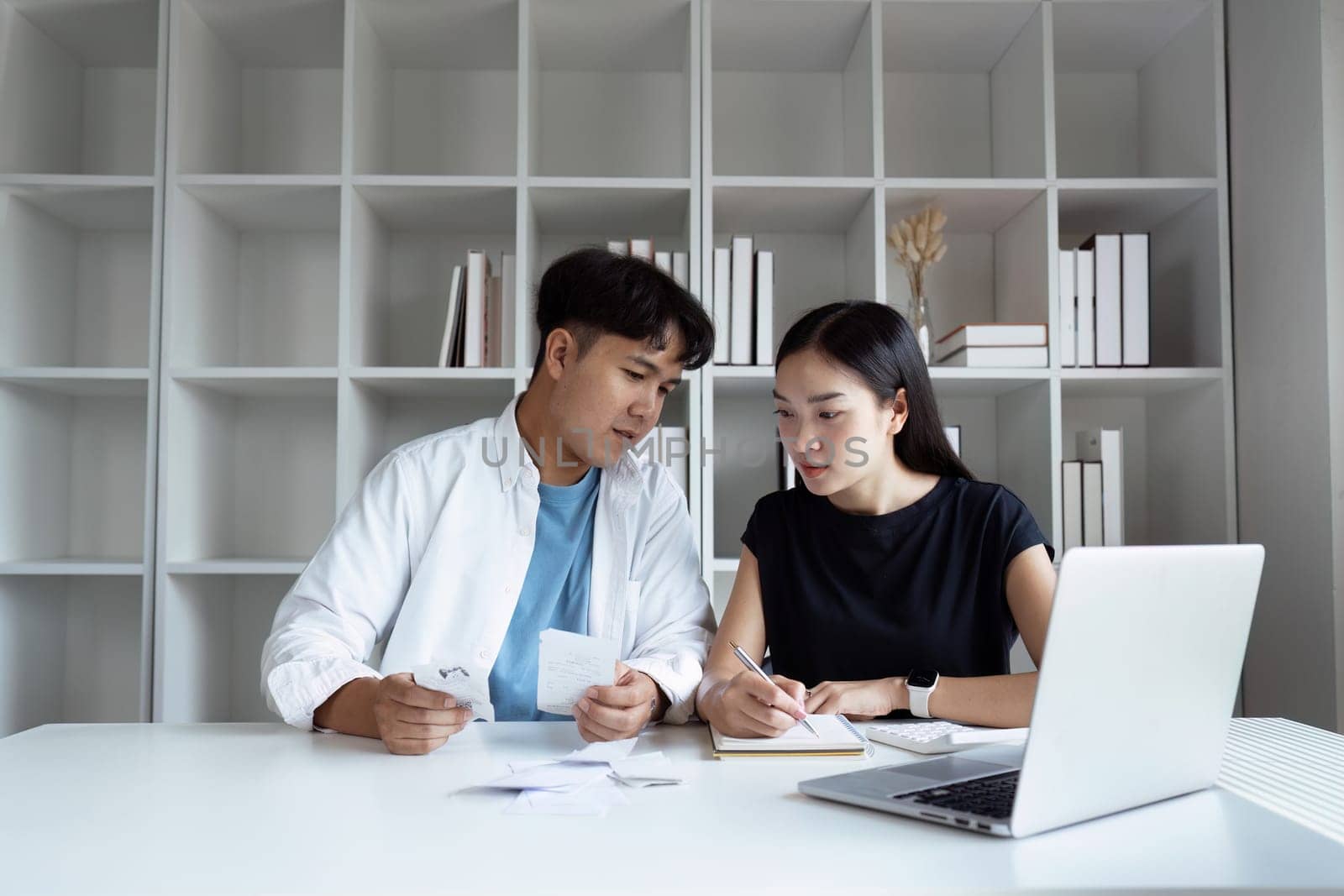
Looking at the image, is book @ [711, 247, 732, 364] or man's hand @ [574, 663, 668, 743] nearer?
man's hand @ [574, 663, 668, 743]

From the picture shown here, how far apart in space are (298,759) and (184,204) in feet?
5.53

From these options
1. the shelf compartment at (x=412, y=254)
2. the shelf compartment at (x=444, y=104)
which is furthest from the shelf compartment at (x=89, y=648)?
the shelf compartment at (x=444, y=104)

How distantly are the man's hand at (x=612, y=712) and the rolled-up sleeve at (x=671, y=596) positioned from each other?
19 centimetres

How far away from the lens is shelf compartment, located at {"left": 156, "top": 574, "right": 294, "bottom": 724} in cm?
227

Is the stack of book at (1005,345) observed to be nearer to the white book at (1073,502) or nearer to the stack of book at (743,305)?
the white book at (1073,502)

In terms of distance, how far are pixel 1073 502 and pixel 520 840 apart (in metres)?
1.85

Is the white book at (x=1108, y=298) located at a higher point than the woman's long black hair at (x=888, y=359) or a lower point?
higher

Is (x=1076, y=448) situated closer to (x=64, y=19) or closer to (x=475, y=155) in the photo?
(x=475, y=155)

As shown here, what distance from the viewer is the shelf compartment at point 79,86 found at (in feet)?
7.72

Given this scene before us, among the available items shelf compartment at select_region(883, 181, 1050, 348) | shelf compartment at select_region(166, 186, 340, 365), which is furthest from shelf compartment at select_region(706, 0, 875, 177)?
shelf compartment at select_region(166, 186, 340, 365)

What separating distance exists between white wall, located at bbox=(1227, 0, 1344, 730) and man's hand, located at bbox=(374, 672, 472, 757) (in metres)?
1.76

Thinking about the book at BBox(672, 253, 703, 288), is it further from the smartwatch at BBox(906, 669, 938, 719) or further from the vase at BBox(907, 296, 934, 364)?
the smartwatch at BBox(906, 669, 938, 719)

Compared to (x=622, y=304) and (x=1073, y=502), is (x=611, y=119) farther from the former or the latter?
(x=1073, y=502)

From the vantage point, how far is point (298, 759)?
1082 millimetres
